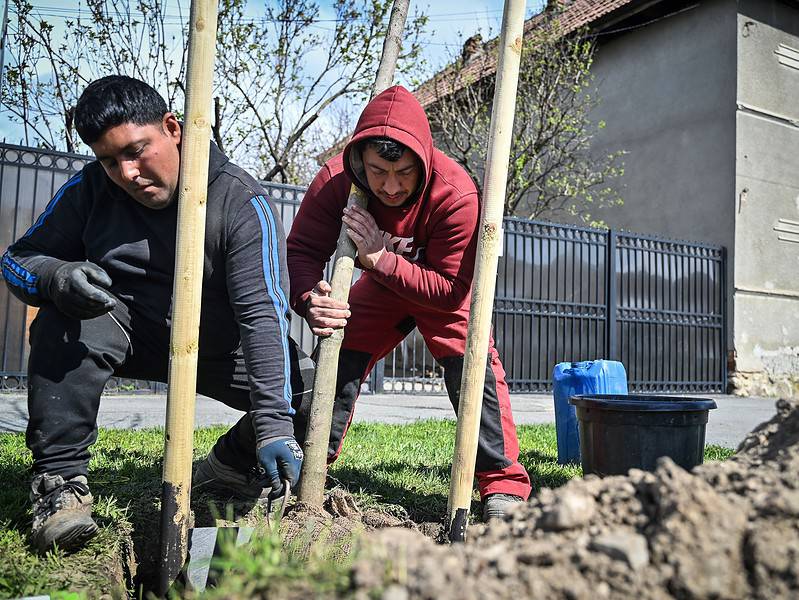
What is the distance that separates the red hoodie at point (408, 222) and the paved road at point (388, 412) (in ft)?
10.2

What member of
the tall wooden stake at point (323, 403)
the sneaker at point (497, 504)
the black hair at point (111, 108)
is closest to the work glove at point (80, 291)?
the black hair at point (111, 108)

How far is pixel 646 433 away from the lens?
2.59 m

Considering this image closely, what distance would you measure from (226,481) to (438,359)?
1055 mm

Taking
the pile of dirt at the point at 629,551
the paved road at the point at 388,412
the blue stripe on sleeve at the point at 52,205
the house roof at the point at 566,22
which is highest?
the house roof at the point at 566,22

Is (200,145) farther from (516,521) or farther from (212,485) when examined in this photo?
(212,485)

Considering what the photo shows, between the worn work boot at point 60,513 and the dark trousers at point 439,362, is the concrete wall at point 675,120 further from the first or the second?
the worn work boot at point 60,513

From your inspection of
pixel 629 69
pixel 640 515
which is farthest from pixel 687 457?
pixel 629 69

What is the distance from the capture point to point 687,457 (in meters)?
2.64

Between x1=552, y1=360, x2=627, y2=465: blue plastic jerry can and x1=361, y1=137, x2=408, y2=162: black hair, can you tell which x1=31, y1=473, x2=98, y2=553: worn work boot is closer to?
x1=361, y1=137, x2=408, y2=162: black hair

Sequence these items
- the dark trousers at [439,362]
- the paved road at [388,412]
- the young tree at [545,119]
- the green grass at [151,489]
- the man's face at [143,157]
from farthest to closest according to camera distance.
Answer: the young tree at [545,119], the paved road at [388,412], the dark trousers at [439,362], the man's face at [143,157], the green grass at [151,489]

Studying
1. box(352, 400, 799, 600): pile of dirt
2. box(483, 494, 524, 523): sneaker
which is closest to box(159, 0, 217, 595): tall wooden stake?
box(352, 400, 799, 600): pile of dirt

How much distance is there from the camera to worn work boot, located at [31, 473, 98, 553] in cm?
205

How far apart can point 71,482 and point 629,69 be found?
12792 millimetres

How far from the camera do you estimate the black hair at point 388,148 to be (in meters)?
2.61
